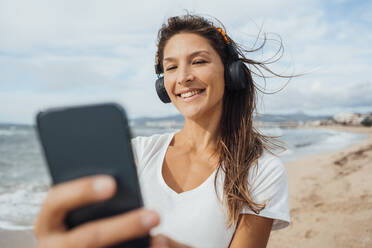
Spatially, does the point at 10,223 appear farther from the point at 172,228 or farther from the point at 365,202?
the point at 365,202

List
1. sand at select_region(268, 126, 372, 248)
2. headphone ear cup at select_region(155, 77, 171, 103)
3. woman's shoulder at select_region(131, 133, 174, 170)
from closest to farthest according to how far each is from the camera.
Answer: woman's shoulder at select_region(131, 133, 174, 170) < headphone ear cup at select_region(155, 77, 171, 103) < sand at select_region(268, 126, 372, 248)

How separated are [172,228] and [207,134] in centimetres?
83

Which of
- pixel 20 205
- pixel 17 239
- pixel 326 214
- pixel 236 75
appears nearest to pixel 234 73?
pixel 236 75

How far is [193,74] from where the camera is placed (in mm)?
2074

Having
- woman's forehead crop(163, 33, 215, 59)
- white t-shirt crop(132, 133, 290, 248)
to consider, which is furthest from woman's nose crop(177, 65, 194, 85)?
white t-shirt crop(132, 133, 290, 248)

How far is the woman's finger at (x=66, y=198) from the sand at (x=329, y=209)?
3.84 metres

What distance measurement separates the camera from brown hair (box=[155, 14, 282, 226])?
186cm

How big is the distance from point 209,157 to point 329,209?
3.69m

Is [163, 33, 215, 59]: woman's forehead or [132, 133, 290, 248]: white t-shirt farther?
[163, 33, 215, 59]: woman's forehead

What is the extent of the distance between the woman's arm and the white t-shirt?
1.5 inches

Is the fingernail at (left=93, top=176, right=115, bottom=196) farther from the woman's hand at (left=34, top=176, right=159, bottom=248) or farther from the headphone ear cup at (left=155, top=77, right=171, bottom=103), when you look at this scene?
the headphone ear cup at (left=155, top=77, right=171, bottom=103)

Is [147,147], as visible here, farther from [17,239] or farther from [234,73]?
[17,239]

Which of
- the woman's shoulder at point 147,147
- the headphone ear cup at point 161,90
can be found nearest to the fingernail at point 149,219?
the woman's shoulder at point 147,147

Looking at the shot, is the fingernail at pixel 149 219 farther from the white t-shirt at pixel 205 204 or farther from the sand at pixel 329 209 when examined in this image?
the sand at pixel 329 209
